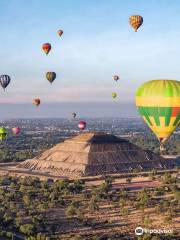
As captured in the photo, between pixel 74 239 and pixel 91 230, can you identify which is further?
pixel 91 230

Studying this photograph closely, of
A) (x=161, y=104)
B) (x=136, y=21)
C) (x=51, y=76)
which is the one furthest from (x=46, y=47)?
(x=161, y=104)

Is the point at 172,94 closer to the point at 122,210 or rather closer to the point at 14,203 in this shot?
the point at 122,210

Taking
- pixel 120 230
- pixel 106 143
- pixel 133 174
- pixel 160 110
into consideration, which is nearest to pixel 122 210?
pixel 120 230
